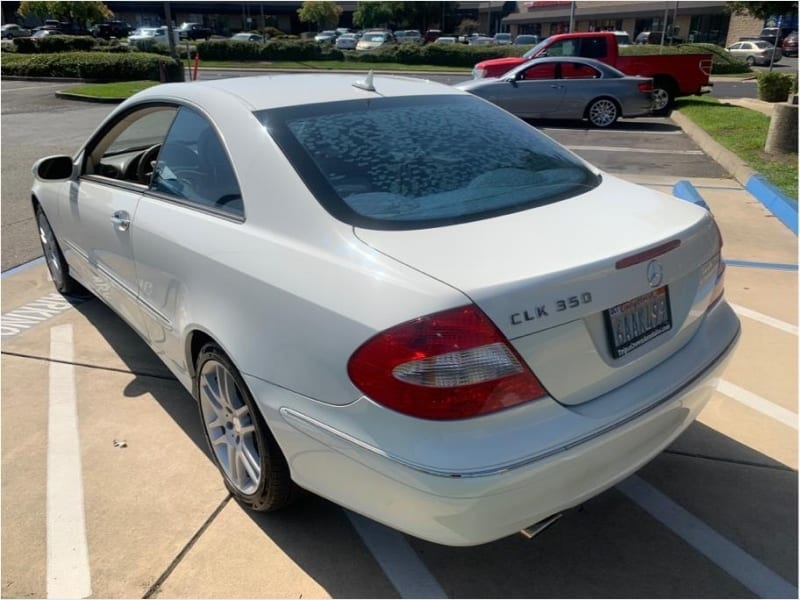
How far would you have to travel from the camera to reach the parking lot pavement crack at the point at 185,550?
2.38 metres

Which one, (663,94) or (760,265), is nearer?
(760,265)

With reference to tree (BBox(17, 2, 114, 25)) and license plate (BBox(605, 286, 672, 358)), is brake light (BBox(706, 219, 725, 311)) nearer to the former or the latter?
license plate (BBox(605, 286, 672, 358))

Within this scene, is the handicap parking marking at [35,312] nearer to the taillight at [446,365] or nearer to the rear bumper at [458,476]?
the rear bumper at [458,476]

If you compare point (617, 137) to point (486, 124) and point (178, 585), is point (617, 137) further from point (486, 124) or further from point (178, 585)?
point (178, 585)

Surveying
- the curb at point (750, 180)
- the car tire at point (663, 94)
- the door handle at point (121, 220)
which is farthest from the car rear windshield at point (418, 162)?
the car tire at point (663, 94)

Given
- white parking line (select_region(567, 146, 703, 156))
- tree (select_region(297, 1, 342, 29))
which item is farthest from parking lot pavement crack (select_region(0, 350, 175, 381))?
tree (select_region(297, 1, 342, 29))

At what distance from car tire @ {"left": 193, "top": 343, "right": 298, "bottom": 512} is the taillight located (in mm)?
756

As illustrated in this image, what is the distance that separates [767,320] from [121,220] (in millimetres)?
4030

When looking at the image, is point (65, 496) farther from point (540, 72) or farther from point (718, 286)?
point (540, 72)

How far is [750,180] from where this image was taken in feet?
26.8

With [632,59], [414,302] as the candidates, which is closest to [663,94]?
[632,59]

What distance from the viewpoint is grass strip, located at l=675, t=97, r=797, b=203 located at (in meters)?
8.09

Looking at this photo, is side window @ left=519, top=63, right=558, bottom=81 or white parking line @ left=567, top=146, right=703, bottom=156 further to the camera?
side window @ left=519, top=63, right=558, bottom=81

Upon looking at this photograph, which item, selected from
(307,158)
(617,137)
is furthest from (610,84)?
(307,158)
